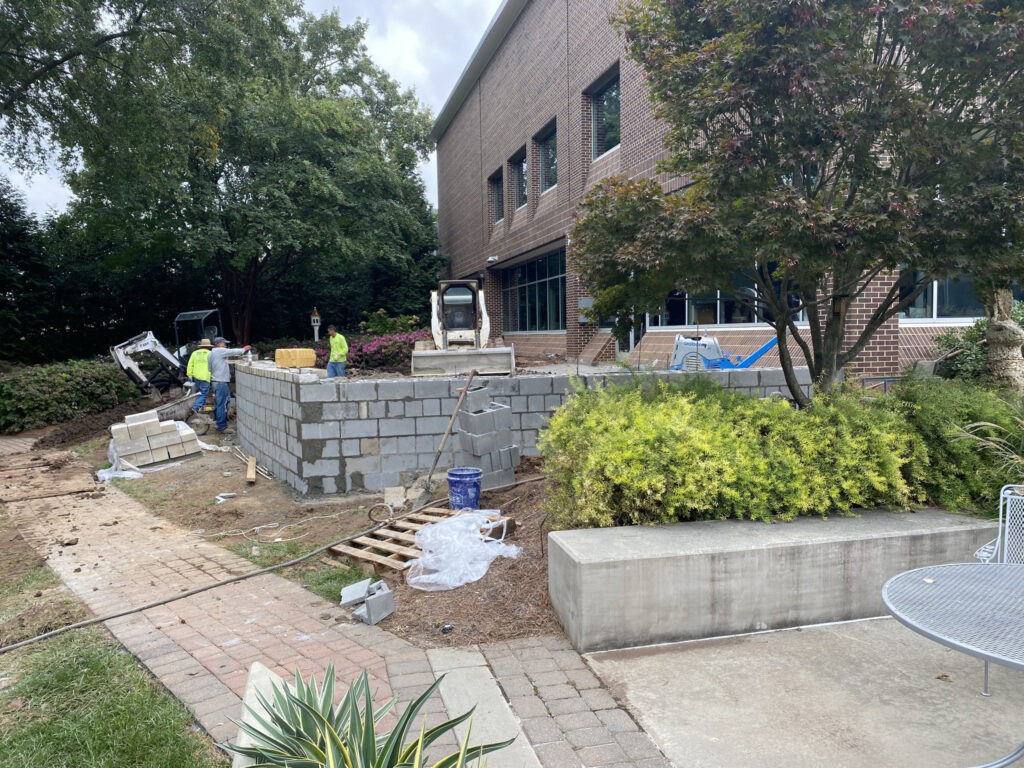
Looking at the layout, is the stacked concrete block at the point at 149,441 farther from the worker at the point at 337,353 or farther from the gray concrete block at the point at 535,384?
the gray concrete block at the point at 535,384

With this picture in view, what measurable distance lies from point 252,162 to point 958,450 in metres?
24.8

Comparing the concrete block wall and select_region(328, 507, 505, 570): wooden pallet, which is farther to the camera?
the concrete block wall

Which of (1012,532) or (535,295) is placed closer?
(1012,532)

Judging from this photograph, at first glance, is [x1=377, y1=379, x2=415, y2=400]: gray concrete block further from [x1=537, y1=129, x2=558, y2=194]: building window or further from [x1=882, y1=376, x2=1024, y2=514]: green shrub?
[x1=537, y1=129, x2=558, y2=194]: building window

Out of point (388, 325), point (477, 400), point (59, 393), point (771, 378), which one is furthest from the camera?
point (388, 325)

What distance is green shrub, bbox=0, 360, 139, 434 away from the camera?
50.0 feet

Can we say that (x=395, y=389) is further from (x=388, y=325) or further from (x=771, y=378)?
(x=388, y=325)

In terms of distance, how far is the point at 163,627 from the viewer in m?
4.56

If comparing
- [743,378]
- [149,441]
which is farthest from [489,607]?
[149,441]

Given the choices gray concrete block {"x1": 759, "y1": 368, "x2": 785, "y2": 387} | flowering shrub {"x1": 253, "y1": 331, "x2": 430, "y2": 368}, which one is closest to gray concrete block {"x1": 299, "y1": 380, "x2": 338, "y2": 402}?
gray concrete block {"x1": 759, "y1": 368, "x2": 785, "y2": 387}

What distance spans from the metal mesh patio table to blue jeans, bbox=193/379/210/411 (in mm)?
14247

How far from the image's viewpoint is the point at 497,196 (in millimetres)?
27578

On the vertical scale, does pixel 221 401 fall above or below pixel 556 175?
below

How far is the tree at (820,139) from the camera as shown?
15.6ft
